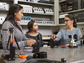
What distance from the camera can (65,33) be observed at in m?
2.31

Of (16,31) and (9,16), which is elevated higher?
(9,16)

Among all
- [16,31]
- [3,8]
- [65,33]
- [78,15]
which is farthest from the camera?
[78,15]

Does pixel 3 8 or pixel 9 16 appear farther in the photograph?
pixel 3 8

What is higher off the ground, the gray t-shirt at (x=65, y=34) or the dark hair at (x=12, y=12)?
the dark hair at (x=12, y=12)

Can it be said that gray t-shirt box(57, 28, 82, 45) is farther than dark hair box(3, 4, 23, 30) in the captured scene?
Yes

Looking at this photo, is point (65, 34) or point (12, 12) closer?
point (12, 12)

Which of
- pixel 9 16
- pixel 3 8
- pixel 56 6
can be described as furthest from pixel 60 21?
pixel 9 16

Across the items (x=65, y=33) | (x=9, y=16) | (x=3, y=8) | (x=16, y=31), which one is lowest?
(x=65, y=33)

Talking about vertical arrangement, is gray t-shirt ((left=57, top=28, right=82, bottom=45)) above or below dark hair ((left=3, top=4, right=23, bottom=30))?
below

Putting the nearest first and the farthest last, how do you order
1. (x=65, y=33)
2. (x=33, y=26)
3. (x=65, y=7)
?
1. (x=65, y=33)
2. (x=33, y=26)
3. (x=65, y=7)

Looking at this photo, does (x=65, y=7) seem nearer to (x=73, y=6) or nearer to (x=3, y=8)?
(x=73, y=6)

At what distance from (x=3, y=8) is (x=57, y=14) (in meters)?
1.58

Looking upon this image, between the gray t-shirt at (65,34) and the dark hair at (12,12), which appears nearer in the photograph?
the dark hair at (12,12)

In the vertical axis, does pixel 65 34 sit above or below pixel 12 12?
below
